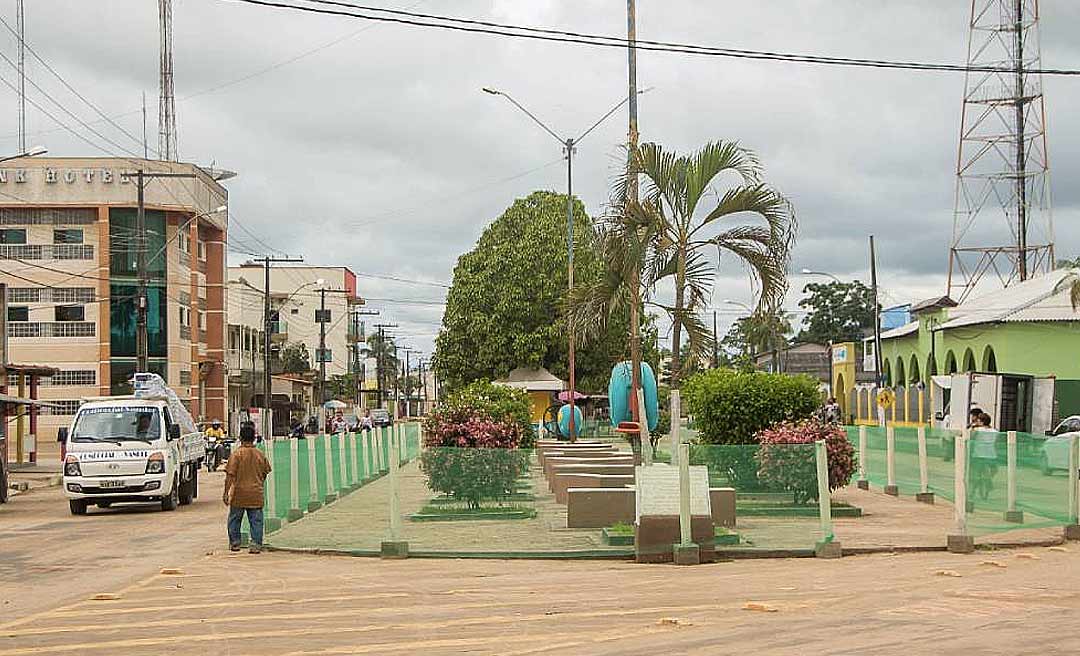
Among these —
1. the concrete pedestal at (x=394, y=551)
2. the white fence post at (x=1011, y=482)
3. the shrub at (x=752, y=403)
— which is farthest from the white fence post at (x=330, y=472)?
the white fence post at (x=1011, y=482)

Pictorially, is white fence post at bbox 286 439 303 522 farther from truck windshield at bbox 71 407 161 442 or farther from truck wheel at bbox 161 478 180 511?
truck wheel at bbox 161 478 180 511

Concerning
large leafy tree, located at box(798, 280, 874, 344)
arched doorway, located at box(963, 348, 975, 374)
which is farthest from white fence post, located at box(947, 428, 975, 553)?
large leafy tree, located at box(798, 280, 874, 344)

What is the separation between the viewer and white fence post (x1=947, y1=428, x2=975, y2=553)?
16828 mm

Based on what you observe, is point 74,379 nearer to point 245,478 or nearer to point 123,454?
point 123,454

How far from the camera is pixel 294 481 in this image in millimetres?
21906

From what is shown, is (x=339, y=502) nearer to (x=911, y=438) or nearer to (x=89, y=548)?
(x=89, y=548)

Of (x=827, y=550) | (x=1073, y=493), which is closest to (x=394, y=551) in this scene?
(x=827, y=550)

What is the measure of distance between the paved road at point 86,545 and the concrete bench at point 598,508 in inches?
194

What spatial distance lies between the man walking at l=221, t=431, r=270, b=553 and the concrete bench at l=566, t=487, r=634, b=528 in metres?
4.20

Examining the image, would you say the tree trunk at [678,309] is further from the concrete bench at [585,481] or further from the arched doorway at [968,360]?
the arched doorway at [968,360]

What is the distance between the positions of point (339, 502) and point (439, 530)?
6023mm

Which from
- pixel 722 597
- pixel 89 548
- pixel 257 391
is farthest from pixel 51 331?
pixel 722 597

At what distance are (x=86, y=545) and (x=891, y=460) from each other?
1423 cm

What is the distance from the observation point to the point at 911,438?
25.1m
